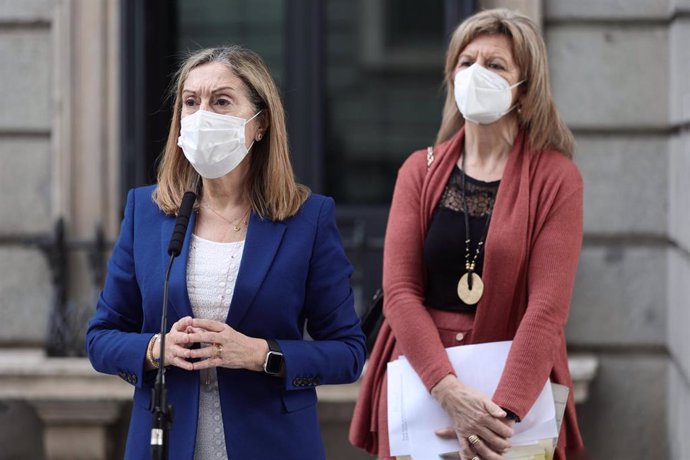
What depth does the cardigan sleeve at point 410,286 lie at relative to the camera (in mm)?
3707

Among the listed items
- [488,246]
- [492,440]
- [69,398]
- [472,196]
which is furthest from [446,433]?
[69,398]

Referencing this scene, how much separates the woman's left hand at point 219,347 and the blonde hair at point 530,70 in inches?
53.1

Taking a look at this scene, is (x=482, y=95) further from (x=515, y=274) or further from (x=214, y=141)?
(x=214, y=141)

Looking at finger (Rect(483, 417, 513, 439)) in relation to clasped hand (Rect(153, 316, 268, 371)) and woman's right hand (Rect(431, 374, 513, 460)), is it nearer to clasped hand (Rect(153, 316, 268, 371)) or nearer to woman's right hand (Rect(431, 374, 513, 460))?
woman's right hand (Rect(431, 374, 513, 460))

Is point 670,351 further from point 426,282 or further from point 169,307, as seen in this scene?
point 169,307

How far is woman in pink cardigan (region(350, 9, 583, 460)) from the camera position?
11.9 feet

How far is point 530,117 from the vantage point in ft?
13.0

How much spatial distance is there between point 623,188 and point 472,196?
2.32 m

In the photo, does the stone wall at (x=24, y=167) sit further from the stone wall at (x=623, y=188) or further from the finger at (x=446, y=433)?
the finger at (x=446, y=433)

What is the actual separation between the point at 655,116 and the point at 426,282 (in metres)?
2.53

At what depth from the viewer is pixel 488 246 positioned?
3744 mm

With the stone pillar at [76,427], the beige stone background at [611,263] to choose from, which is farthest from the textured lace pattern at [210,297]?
the stone pillar at [76,427]

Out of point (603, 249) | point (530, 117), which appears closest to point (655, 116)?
point (603, 249)

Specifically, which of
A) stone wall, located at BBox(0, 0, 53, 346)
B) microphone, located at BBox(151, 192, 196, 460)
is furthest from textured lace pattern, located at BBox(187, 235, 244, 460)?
stone wall, located at BBox(0, 0, 53, 346)
